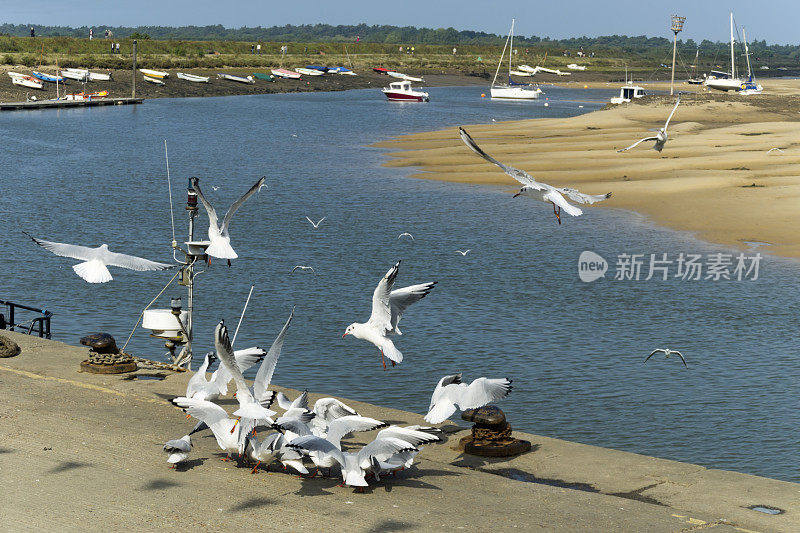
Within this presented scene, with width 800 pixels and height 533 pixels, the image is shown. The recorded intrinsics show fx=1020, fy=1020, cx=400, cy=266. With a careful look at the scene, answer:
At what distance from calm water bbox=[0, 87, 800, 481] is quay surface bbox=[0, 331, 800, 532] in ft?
13.5

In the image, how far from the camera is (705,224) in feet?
122

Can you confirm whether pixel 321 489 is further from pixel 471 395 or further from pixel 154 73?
pixel 154 73

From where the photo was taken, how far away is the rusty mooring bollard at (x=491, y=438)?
14.8 m

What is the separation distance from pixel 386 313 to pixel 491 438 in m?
2.38

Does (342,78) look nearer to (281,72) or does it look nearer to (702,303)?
(281,72)

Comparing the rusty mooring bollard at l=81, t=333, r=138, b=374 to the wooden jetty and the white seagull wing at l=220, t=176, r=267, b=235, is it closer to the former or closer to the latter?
the white seagull wing at l=220, t=176, r=267, b=235

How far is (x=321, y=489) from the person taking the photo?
1292 centimetres

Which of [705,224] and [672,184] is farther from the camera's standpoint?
[672,184]

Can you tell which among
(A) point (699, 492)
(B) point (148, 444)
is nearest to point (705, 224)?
(A) point (699, 492)

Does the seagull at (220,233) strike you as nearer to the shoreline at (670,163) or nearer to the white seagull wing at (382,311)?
the white seagull wing at (382,311)

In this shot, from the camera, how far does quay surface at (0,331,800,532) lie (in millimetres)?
11883

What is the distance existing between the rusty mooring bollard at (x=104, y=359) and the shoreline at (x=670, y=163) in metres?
22.2

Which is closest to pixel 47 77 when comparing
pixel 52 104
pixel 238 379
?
pixel 52 104

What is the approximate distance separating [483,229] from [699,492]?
2537 cm
